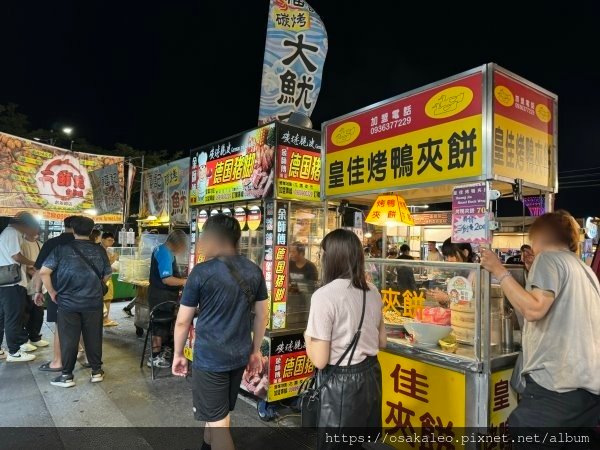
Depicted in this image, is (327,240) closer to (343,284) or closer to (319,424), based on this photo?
(343,284)

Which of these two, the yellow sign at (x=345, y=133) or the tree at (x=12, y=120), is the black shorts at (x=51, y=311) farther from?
the tree at (x=12, y=120)

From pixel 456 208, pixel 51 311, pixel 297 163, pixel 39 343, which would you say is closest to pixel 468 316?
pixel 456 208

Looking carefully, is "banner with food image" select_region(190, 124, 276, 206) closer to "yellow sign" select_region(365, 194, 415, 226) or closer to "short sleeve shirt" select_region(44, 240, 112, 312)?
"yellow sign" select_region(365, 194, 415, 226)

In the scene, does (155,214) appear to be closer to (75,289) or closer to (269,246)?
(75,289)

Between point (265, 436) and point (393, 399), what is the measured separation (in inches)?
54.1

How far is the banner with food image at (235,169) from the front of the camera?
4859mm

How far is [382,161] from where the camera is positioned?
3.75m

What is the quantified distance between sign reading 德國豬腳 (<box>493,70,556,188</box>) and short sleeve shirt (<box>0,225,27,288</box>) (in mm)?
6601

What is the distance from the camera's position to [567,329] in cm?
225

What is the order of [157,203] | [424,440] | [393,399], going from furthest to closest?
[157,203] → [393,399] → [424,440]

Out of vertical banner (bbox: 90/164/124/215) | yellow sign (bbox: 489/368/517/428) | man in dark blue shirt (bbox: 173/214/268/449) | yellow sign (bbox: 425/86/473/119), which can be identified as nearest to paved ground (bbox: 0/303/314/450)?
man in dark blue shirt (bbox: 173/214/268/449)

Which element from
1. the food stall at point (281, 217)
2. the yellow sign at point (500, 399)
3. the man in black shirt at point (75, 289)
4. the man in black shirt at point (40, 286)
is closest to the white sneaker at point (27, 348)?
the man in black shirt at point (40, 286)

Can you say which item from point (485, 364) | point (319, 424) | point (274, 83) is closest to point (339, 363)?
point (319, 424)

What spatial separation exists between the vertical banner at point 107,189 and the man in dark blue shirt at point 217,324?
7.44 meters
